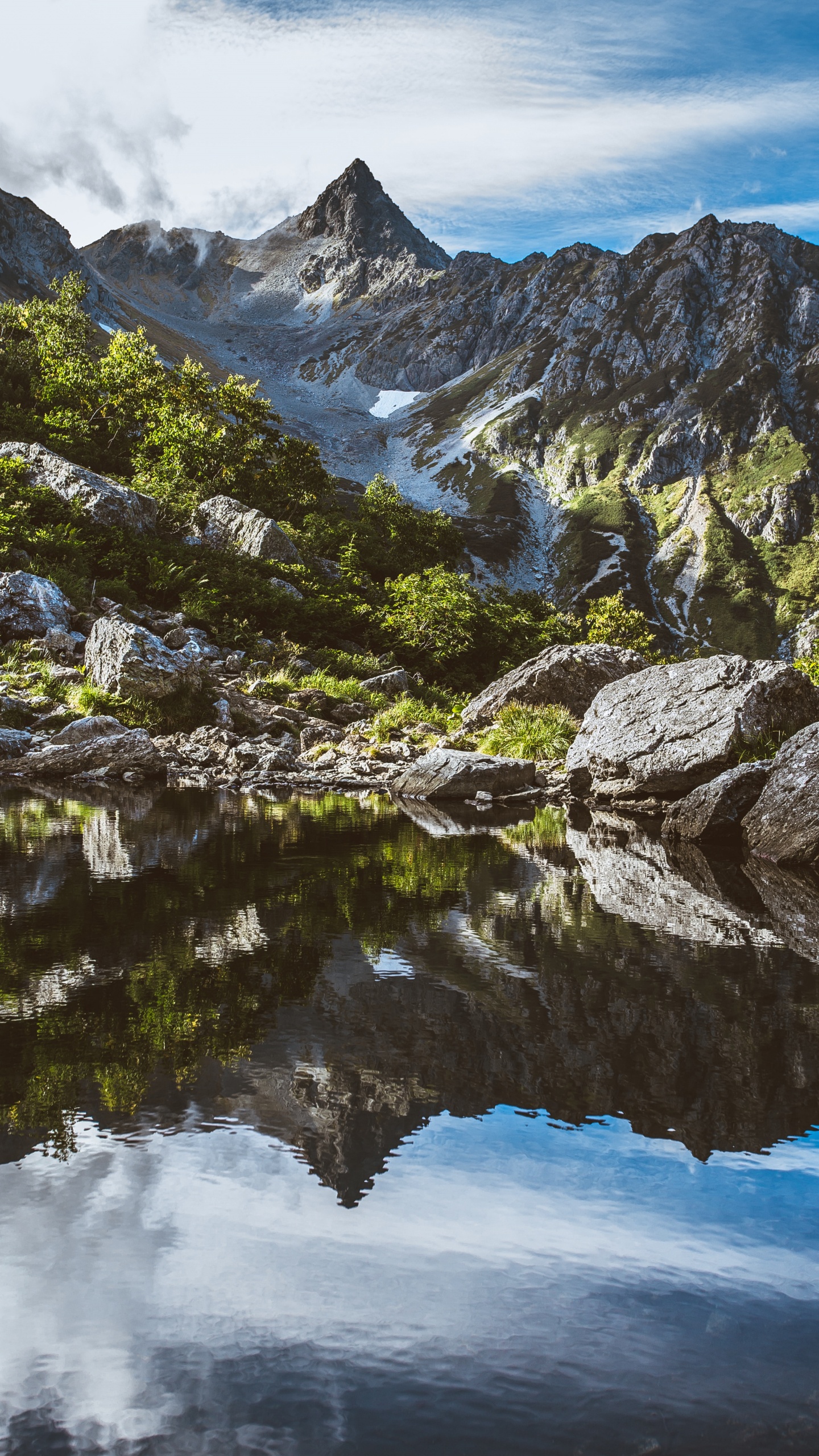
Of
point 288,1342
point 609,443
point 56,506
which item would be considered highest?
point 609,443

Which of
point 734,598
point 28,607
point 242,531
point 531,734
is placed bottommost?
point 531,734

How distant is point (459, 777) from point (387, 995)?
506 inches

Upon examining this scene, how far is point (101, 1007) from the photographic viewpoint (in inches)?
197

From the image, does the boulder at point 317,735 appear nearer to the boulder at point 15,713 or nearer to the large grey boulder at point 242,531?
the boulder at point 15,713

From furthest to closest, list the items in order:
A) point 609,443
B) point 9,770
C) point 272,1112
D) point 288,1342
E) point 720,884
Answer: point 609,443 < point 9,770 < point 720,884 < point 272,1112 < point 288,1342

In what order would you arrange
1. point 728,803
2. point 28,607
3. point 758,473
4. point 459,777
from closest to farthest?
point 728,803 → point 459,777 → point 28,607 → point 758,473

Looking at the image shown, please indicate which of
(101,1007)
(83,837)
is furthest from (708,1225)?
(83,837)

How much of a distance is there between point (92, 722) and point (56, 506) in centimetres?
1393

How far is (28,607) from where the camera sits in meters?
24.1

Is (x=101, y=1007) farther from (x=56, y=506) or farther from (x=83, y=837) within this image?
(x=56, y=506)

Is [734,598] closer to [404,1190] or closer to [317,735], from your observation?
[317,735]

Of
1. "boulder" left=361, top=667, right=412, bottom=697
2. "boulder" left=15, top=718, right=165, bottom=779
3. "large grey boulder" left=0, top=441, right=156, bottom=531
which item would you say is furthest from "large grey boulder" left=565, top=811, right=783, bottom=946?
"large grey boulder" left=0, top=441, right=156, bottom=531

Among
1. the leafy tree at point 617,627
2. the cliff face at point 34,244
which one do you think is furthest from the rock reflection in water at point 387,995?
the cliff face at point 34,244

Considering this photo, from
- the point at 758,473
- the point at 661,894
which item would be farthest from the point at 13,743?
the point at 758,473
